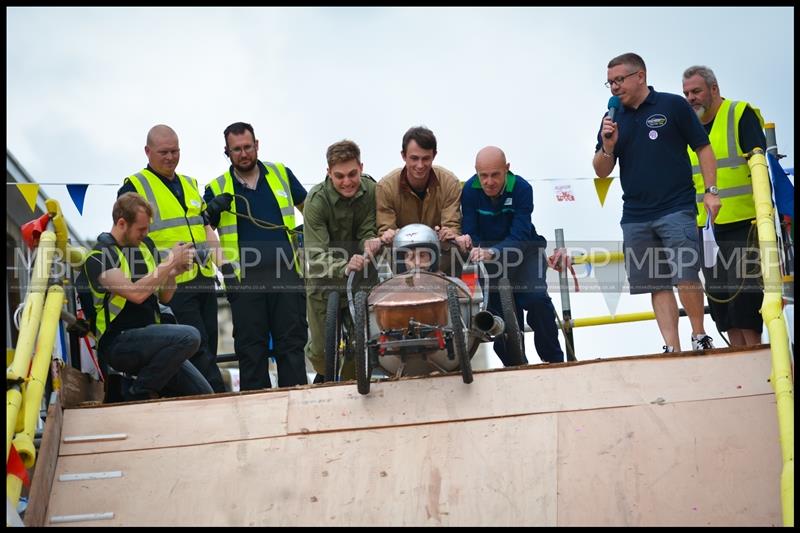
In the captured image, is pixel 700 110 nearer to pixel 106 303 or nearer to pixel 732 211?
pixel 732 211

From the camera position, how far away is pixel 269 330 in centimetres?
901

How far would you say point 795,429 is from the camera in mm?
5785

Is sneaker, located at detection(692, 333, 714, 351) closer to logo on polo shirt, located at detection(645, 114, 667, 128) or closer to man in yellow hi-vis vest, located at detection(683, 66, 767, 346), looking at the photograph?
man in yellow hi-vis vest, located at detection(683, 66, 767, 346)

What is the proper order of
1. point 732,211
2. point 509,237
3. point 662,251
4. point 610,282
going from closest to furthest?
1. point 662,251
2. point 509,237
3. point 732,211
4. point 610,282

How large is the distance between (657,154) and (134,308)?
3.66 metres

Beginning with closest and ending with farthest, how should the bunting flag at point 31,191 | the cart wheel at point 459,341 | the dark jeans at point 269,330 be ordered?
1. the cart wheel at point 459,341
2. the dark jeans at point 269,330
3. the bunting flag at point 31,191

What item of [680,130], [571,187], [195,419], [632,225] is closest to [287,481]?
[195,419]

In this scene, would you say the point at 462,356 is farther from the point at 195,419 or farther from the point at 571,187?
the point at 571,187

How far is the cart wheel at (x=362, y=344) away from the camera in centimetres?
691

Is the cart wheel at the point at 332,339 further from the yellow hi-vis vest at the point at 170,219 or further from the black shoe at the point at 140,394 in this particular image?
the yellow hi-vis vest at the point at 170,219

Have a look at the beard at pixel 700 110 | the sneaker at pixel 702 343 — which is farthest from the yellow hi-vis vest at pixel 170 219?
the beard at pixel 700 110

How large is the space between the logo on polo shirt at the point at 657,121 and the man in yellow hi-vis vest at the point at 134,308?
3239 mm

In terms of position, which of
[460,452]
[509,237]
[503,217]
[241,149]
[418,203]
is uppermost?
[241,149]

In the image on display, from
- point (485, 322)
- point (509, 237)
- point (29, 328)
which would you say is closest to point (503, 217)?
point (509, 237)
